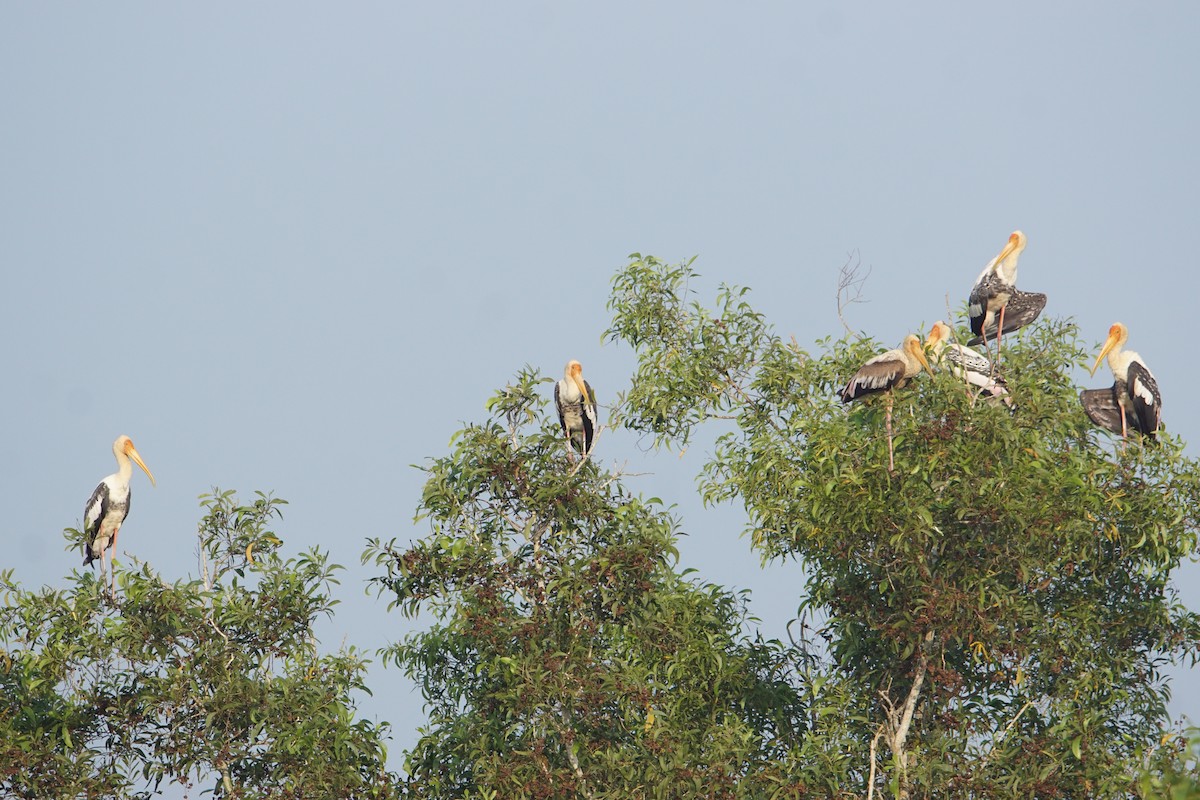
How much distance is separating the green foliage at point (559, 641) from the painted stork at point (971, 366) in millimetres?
2691

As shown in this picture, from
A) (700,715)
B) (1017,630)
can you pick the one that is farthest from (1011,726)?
(700,715)

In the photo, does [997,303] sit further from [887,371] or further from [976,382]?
[887,371]

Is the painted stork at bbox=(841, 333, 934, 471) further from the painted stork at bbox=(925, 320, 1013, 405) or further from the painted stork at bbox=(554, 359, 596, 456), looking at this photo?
the painted stork at bbox=(554, 359, 596, 456)

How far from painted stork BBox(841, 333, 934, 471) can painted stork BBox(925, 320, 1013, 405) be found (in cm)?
15

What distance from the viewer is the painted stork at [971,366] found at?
11905 mm

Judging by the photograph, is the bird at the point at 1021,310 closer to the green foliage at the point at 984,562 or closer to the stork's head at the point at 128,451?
the green foliage at the point at 984,562

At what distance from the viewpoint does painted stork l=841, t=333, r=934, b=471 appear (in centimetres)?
1258

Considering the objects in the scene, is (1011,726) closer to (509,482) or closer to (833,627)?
(833,627)

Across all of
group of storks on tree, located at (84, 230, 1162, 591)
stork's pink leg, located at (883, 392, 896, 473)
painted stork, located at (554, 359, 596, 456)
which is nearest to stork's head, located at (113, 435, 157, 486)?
group of storks on tree, located at (84, 230, 1162, 591)

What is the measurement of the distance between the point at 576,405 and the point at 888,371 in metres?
4.62

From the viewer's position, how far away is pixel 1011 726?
11.4m

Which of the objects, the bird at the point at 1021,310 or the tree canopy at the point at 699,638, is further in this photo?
the bird at the point at 1021,310

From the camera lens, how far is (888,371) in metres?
12.9

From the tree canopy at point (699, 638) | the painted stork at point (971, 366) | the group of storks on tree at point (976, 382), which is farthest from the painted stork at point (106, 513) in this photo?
the painted stork at point (971, 366)
